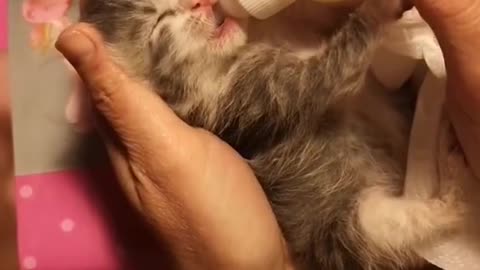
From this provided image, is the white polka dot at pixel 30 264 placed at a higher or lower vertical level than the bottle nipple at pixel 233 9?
lower

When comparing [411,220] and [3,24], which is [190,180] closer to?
[411,220]

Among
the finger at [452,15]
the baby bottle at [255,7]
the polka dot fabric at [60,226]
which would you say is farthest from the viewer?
the polka dot fabric at [60,226]

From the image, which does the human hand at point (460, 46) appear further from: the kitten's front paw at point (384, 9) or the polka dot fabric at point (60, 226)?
the polka dot fabric at point (60, 226)

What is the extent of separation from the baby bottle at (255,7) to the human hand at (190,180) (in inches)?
5.3

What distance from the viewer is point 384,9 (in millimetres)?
936

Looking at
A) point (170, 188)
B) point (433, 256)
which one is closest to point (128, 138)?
point (170, 188)

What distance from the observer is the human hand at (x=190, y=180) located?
1.00 meters

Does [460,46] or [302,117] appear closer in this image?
[460,46]

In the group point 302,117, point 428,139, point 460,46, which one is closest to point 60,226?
point 302,117

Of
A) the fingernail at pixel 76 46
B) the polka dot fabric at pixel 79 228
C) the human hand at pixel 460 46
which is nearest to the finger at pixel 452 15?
the human hand at pixel 460 46

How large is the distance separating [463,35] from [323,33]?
258 mm

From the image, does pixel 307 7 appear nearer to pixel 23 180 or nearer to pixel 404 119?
pixel 404 119

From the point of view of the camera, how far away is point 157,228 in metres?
1.07

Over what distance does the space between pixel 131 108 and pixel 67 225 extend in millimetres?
336
